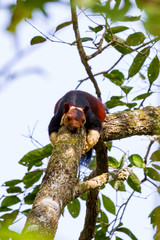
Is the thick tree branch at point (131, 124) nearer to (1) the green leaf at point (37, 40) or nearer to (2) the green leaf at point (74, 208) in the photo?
(2) the green leaf at point (74, 208)

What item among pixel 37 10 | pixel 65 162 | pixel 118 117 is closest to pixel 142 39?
pixel 118 117

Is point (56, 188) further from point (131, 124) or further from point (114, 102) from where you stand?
point (114, 102)

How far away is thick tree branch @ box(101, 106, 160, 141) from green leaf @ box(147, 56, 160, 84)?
34 cm

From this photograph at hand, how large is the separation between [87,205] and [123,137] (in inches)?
31.4

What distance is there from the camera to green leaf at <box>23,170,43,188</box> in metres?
3.02

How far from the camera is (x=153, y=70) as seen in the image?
2891mm

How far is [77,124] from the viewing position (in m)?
2.61

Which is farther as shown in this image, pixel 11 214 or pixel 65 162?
pixel 11 214

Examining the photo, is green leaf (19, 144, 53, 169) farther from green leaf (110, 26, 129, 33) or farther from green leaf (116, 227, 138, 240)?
green leaf (110, 26, 129, 33)

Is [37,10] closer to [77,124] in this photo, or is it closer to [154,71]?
[77,124]

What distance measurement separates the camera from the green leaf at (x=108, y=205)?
321 centimetres

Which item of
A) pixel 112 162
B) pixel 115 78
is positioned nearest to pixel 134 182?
pixel 112 162

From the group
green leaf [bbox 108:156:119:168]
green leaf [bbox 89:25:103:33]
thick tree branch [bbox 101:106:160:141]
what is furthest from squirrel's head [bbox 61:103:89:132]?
green leaf [bbox 89:25:103:33]

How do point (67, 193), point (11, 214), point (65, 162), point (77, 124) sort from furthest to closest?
point (11, 214)
point (77, 124)
point (65, 162)
point (67, 193)
